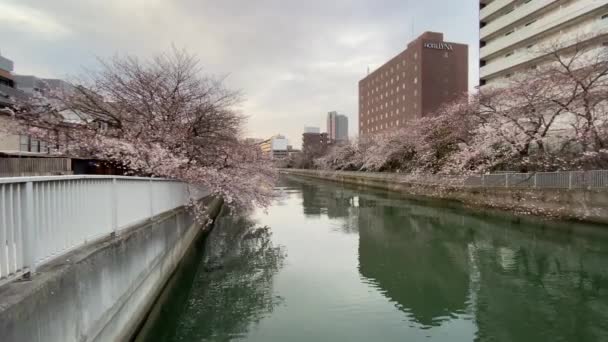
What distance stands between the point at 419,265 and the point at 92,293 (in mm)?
7697

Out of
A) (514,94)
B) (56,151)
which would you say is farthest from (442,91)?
(56,151)

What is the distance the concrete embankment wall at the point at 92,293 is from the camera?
7.70ft

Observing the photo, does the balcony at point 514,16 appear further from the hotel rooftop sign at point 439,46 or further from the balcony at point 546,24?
the hotel rooftop sign at point 439,46

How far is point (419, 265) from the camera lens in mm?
8914

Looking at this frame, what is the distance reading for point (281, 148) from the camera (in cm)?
11069

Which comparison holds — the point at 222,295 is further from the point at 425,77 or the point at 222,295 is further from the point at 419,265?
the point at 425,77

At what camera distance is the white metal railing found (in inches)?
99.7

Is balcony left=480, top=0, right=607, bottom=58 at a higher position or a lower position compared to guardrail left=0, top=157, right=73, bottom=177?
higher

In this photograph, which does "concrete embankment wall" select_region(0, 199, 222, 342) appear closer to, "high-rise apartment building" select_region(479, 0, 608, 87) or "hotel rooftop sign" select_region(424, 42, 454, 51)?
"high-rise apartment building" select_region(479, 0, 608, 87)

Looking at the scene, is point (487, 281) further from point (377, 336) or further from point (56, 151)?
point (56, 151)

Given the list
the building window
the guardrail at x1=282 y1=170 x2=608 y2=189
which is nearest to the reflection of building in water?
the guardrail at x1=282 y1=170 x2=608 y2=189

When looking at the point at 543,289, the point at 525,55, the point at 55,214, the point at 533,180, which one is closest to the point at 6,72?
the point at 55,214

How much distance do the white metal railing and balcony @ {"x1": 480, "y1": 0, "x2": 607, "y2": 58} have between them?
30.9m

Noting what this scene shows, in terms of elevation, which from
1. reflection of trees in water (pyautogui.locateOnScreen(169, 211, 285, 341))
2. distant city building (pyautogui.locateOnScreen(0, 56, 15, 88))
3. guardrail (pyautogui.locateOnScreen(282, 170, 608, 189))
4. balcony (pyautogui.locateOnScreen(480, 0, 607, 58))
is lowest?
reflection of trees in water (pyautogui.locateOnScreen(169, 211, 285, 341))
